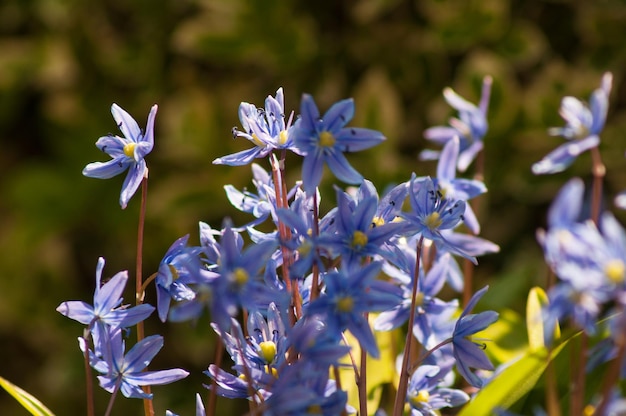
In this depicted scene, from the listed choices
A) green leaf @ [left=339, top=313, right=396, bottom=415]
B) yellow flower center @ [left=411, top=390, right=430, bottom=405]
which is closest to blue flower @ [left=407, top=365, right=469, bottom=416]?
yellow flower center @ [left=411, top=390, right=430, bottom=405]

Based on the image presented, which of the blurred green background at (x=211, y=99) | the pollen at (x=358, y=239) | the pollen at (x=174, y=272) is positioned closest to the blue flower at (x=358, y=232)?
the pollen at (x=358, y=239)

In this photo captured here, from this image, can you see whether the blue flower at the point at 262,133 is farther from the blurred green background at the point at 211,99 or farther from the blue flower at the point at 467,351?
the blurred green background at the point at 211,99

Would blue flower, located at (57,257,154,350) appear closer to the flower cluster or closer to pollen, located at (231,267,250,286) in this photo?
the flower cluster

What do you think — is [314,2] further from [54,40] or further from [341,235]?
[341,235]

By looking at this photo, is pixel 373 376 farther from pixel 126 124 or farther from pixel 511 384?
pixel 126 124

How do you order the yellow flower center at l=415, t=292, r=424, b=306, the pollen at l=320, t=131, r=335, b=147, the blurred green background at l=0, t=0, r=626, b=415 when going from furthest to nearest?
the blurred green background at l=0, t=0, r=626, b=415, the yellow flower center at l=415, t=292, r=424, b=306, the pollen at l=320, t=131, r=335, b=147

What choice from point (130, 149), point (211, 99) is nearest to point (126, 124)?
point (130, 149)
